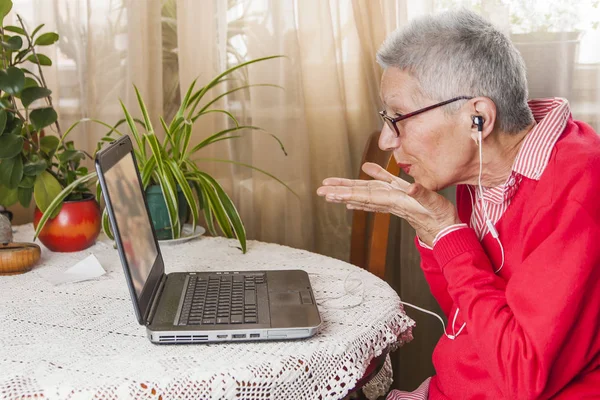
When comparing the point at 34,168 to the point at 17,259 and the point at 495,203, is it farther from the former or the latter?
the point at 495,203

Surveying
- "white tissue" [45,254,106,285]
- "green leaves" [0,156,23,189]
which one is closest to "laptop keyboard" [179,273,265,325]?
"white tissue" [45,254,106,285]

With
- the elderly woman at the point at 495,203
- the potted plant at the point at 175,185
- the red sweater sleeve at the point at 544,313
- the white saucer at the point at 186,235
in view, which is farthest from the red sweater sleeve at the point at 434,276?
the white saucer at the point at 186,235

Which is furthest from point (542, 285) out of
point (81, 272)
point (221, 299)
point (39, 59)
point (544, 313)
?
point (39, 59)

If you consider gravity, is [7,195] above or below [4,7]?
below

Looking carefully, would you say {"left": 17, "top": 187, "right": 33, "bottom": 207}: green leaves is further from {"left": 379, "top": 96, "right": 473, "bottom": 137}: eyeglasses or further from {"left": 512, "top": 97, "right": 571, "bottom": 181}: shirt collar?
{"left": 512, "top": 97, "right": 571, "bottom": 181}: shirt collar

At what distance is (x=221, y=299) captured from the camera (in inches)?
47.2

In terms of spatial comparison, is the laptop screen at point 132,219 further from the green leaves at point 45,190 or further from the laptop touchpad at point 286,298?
the green leaves at point 45,190

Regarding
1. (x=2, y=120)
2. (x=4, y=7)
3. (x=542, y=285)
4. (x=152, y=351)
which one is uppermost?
(x=4, y=7)

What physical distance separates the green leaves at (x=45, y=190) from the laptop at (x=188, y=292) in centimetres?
40

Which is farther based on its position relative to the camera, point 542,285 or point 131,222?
point 131,222

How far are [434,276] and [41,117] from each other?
41.8 inches

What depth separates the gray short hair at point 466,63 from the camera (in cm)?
111

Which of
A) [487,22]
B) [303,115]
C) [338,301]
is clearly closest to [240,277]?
[338,301]

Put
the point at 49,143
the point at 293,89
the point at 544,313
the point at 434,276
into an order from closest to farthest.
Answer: the point at 544,313, the point at 434,276, the point at 49,143, the point at 293,89
